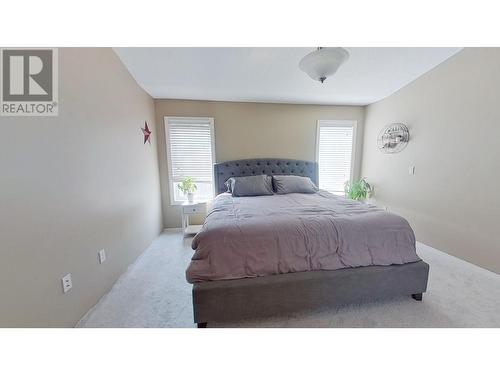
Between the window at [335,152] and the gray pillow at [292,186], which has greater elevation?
the window at [335,152]

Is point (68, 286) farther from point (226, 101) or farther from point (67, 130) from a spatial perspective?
point (226, 101)

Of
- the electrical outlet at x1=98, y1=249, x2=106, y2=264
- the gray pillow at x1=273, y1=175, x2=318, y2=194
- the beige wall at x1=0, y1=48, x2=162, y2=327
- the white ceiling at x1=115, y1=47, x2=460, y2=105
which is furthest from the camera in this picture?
the gray pillow at x1=273, y1=175, x2=318, y2=194

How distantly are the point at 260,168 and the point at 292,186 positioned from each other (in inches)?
29.3

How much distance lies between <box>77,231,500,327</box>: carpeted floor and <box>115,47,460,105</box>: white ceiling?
245 cm

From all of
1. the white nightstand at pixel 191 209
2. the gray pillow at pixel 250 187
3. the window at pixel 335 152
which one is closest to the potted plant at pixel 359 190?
the window at pixel 335 152

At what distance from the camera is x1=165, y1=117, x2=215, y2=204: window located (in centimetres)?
328

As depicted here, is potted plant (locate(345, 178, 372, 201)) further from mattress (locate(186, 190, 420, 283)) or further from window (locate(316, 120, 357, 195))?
mattress (locate(186, 190, 420, 283))

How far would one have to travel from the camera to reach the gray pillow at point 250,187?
9.53 feet

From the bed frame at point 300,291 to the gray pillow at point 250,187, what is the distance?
1.62 metres

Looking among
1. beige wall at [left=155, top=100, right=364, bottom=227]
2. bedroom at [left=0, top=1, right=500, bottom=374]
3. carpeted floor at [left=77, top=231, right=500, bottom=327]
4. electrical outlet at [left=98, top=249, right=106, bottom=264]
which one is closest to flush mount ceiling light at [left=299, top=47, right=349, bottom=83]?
bedroom at [left=0, top=1, right=500, bottom=374]

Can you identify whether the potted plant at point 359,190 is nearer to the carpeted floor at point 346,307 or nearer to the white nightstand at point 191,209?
the carpeted floor at point 346,307
